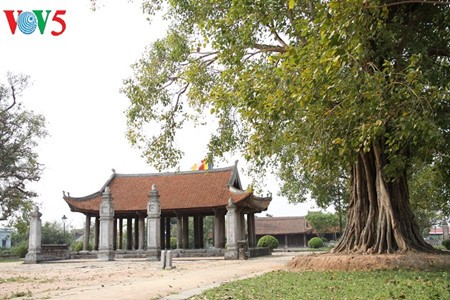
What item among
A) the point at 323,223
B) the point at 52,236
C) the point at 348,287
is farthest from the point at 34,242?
the point at 323,223

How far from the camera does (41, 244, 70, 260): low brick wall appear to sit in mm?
27188

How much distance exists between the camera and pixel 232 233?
83.0ft

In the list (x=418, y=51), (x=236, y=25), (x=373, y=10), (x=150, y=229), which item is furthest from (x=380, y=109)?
(x=150, y=229)

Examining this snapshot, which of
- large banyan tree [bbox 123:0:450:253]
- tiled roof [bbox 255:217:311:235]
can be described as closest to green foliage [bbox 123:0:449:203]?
large banyan tree [bbox 123:0:450:253]

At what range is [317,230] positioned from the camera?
5175cm

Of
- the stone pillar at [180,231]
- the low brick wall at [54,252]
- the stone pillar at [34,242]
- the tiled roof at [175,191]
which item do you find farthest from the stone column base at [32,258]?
the stone pillar at [180,231]

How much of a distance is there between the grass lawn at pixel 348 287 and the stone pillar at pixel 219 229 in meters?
18.6

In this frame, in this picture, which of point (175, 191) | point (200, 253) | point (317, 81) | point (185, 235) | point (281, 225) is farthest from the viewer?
point (281, 225)

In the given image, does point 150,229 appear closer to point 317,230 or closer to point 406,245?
point 406,245

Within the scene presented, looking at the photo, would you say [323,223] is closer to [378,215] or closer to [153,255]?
[153,255]

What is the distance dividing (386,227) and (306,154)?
12.2 feet

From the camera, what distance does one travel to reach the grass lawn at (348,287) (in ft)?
24.8

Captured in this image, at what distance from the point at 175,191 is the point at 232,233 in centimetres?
737

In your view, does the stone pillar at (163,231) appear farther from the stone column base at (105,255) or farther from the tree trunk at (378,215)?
the tree trunk at (378,215)
